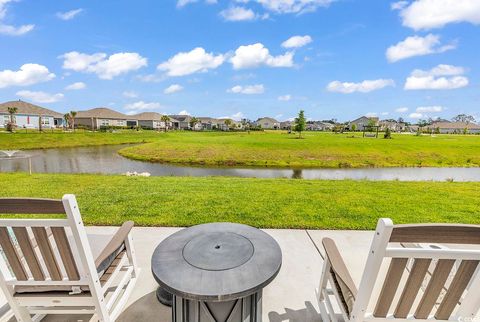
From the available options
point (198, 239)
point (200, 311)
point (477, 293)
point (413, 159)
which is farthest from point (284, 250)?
point (413, 159)

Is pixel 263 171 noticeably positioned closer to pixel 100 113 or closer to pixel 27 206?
pixel 27 206

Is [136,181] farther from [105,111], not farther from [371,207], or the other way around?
[105,111]

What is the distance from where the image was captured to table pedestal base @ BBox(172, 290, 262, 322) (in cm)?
184

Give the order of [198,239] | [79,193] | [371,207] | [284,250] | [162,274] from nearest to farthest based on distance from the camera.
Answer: [162,274] → [198,239] → [284,250] → [371,207] → [79,193]

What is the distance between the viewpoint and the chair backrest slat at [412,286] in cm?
146

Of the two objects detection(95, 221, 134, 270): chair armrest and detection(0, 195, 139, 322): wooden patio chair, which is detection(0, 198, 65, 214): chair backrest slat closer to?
detection(0, 195, 139, 322): wooden patio chair

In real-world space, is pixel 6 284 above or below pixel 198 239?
below

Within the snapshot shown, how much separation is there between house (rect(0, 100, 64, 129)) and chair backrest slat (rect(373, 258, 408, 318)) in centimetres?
7100

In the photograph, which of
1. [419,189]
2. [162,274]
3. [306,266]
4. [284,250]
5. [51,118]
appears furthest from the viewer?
[51,118]

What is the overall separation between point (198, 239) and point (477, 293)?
1.96 metres

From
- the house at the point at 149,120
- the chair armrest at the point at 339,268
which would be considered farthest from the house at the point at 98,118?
the chair armrest at the point at 339,268

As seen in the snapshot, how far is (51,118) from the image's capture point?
66750 mm

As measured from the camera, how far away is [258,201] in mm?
5902

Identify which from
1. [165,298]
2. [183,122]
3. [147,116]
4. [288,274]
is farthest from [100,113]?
[288,274]
